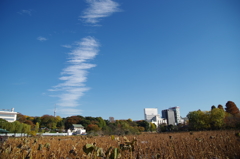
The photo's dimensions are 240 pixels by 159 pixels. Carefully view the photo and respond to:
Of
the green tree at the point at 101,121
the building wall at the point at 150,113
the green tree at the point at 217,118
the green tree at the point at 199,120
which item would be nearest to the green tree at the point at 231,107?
the green tree at the point at 199,120

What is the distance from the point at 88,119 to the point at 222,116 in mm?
69768

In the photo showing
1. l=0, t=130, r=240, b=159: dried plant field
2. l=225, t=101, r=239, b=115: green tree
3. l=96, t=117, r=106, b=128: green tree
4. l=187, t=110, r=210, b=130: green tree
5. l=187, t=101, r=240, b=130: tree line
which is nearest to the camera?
l=0, t=130, r=240, b=159: dried plant field

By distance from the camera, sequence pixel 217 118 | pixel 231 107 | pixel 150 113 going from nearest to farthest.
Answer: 1. pixel 217 118
2. pixel 231 107
3. pixel 150 113

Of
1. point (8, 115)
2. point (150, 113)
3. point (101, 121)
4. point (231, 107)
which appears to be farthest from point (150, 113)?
point (8, 115)

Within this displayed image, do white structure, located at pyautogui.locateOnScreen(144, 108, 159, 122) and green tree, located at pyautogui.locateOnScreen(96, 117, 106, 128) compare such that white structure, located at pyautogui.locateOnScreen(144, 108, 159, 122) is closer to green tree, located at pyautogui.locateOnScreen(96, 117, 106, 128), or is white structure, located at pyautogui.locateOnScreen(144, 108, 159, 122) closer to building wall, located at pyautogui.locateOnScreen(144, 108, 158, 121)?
building wall, located at pyautogui.locateOnScreen(144, 108, 158, 121)

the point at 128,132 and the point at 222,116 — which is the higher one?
the point at 222,116

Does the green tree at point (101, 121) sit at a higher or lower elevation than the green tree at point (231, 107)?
lower

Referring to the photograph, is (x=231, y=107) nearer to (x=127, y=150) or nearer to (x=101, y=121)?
(x=101, y=121)

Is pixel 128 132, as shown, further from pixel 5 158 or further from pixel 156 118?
pixel 156 118

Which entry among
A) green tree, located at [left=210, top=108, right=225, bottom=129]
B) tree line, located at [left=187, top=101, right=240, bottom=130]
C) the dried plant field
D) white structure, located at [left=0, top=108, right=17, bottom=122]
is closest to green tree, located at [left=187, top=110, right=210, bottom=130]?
tree line, located at [left=187, top=101, right=240, bottom=130]

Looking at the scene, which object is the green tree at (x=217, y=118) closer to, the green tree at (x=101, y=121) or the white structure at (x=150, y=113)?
the green tree at (x=101, y=121)

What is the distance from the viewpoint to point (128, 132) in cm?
5012

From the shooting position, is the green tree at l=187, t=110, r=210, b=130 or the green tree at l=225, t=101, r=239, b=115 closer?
the green tree at l=187, t=110, r=210, b=130

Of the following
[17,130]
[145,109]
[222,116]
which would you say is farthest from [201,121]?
[145,109]
